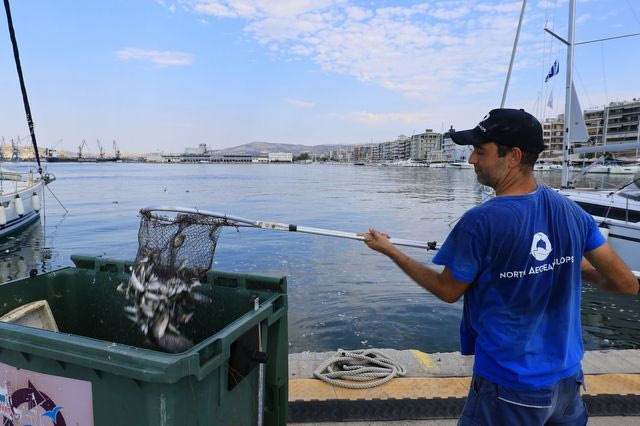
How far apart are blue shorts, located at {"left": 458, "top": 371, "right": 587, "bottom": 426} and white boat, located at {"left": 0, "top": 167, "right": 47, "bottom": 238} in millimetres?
20447

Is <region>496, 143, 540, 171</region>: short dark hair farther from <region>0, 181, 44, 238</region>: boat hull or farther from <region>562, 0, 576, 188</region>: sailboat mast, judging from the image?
<region>0, 181, 44, 238</region>: boat hull

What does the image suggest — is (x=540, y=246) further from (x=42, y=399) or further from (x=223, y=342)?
(x=42, y=399)

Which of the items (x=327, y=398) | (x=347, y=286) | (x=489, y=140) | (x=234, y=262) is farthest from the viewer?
(x=234, y=262)

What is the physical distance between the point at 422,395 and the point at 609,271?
2.15 meters

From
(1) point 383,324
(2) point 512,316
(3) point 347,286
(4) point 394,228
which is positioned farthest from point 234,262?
(2) point 512,316

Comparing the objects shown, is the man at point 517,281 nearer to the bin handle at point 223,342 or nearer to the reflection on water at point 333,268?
the bin handle at point 223,342

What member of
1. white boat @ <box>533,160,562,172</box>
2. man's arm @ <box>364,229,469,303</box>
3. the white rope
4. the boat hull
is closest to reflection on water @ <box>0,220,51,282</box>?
the boat hull

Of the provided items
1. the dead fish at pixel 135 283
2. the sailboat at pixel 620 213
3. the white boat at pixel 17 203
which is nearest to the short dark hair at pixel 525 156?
the dead fish at pixel 135 283

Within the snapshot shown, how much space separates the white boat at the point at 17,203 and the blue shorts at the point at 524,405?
2045 cm

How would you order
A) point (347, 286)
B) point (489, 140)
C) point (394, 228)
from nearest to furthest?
point (489, 140), point (347, 286), point (394, 228)

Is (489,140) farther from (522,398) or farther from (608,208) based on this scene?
(608,208)

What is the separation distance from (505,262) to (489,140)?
0.54 meters

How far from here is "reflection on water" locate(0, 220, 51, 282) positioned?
14.7 metres

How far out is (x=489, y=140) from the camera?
1.94 m
